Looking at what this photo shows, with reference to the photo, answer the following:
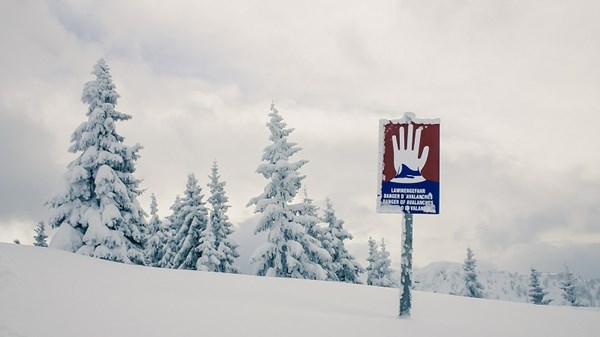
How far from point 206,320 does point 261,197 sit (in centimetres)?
2196

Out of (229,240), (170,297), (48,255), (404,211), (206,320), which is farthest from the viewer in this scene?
(229,240)

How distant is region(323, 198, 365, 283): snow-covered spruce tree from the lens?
116 feet

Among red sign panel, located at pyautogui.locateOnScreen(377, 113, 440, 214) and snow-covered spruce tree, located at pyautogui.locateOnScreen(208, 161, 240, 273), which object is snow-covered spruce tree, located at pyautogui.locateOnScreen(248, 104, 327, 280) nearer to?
snow-covered spruce tree, located at pyautogui.locateOnScreen(208, 161, 240, 273)

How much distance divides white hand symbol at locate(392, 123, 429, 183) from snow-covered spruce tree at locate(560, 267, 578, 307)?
53288 millimetres

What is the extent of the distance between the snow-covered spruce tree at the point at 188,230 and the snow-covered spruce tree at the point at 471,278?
91.3 ft

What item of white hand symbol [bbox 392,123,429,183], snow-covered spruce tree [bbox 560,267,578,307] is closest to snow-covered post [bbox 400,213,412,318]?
white hand symbol [bbox 392,123,429,183]

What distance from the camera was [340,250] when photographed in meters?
35.6

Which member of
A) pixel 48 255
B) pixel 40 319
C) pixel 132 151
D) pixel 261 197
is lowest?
pixel 40 319

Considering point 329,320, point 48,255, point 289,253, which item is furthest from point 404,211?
point 289,253

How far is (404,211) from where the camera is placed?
7.96 metres

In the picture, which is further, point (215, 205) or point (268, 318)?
point (215, 205)

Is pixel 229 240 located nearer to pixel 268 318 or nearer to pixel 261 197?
pixel 261 197

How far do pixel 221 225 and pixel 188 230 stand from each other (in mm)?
2775

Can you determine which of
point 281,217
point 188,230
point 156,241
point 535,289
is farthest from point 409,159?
point 535,289
